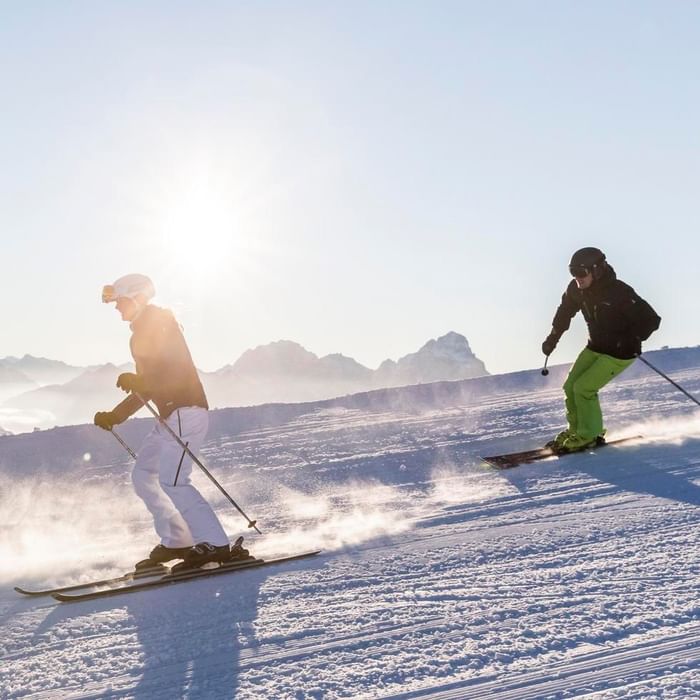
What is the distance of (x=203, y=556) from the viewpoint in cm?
487

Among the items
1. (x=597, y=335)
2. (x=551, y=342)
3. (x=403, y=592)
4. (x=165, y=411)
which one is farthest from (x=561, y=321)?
(x=403, y=592)

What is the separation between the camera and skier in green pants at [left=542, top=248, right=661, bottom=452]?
287 inches

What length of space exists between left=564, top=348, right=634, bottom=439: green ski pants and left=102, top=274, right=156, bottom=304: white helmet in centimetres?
447

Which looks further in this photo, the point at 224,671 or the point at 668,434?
the point at 668,434

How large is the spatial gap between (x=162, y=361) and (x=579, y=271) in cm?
421

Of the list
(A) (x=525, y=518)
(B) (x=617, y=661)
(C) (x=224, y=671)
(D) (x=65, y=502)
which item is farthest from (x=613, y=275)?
(D) (x=65, y=502)

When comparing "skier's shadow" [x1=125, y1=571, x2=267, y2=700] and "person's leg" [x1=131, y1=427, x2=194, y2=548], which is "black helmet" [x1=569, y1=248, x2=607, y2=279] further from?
"skier's shadow" [x1=125, y1=571, x2=267, y2=700]

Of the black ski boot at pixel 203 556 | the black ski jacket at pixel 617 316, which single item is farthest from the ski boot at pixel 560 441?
the black ski boot at pixel 203 556

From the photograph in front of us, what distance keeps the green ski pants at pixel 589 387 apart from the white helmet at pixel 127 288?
176 inches

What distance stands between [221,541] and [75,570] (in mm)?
1217

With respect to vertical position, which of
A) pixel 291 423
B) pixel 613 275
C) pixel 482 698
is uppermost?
pixel 613 275

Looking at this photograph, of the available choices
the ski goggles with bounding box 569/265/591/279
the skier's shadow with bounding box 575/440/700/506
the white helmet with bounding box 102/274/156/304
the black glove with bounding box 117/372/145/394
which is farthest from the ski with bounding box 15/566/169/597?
the ski goggles with bounding box 569/265/591/279

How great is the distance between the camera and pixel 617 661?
111 inches

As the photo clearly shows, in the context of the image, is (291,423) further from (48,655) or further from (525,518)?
(48,655)
